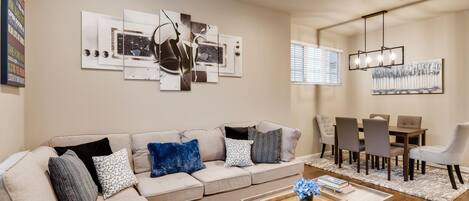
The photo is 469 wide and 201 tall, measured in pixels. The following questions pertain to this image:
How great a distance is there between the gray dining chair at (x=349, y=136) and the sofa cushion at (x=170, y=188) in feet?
9.37

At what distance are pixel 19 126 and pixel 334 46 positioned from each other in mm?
5517

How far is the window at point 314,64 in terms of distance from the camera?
495 cm

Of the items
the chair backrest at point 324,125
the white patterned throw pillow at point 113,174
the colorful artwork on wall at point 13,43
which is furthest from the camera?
the chair backrest at point 324,125

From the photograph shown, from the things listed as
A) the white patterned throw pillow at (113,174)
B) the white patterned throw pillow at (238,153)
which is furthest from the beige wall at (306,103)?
the white patterned throw pillow at (113,174)

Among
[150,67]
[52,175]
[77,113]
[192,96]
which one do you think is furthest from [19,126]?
[192,96]

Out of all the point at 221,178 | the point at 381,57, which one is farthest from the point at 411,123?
the point at 221,178

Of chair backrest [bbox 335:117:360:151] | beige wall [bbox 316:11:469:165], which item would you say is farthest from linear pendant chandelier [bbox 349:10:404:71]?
chair backrest [bbox 335:117:360:151]

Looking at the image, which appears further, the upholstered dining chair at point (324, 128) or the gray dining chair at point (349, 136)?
the upholstered dining chair at point (324, 128)

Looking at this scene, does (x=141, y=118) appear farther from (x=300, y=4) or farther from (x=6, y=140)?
(x=300, y=4)

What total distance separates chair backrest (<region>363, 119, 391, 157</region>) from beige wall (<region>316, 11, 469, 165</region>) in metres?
1.50

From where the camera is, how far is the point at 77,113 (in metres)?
2.63

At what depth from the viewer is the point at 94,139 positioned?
100 inches

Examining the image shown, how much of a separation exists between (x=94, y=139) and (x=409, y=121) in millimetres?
4946

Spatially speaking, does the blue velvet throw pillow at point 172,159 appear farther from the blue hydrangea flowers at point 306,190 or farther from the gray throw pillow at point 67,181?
the blue hydrangea flowers at point 306,190
